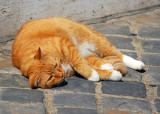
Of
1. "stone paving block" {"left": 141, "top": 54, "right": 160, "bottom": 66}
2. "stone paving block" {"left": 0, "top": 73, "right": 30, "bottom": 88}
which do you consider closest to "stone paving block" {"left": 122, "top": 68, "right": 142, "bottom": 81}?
"stone paving block" {"left": 141, "top": 54, "right": 160, "bottom": 66}

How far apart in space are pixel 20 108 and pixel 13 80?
2.31 ft

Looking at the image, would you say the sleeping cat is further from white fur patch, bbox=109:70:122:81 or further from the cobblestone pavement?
the cobblestone pavement

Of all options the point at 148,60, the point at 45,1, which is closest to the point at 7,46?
the point at 45,1

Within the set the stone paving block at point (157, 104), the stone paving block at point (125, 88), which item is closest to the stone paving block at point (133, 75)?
the stone paving block at point (125, 88)

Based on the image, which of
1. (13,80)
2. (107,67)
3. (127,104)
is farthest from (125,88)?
(13,80)

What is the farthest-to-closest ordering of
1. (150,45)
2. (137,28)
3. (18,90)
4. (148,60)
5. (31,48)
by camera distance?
(137,28)
(150,45)
(148,60)
(31,48)
(18,90)

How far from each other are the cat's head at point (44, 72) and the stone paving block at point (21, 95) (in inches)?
4.0

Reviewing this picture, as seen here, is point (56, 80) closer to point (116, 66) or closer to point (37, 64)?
point (37, 64)

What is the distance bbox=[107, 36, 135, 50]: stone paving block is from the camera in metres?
5.49

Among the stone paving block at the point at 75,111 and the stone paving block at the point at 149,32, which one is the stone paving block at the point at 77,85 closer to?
the stone paving block at the point at 75,111

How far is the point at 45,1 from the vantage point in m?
5.75

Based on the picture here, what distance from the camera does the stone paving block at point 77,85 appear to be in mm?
4137

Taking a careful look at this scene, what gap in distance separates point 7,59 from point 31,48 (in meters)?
0.76

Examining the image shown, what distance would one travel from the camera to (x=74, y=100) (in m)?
3.88
